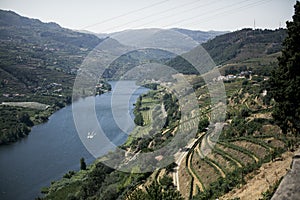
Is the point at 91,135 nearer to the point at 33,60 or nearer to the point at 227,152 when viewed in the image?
the point at 227,152

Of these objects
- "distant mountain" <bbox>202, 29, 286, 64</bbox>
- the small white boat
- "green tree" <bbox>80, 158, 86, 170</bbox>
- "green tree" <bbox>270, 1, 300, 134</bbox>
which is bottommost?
"green tree" <bbox>80, 158, 86, 170</bbox>

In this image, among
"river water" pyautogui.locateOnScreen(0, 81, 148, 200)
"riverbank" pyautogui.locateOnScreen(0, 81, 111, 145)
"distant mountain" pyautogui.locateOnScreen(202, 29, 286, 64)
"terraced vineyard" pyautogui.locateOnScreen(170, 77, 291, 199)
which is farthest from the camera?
"distant mountain" pyautogui.locateOnScreen(202, 29, 286, 64)

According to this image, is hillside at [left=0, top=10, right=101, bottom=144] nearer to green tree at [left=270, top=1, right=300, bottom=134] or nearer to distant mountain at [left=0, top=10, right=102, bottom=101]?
distant mountain at [left=0, top=10, right=102, bottom=101]

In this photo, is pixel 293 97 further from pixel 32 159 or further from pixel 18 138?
pixel 18 138

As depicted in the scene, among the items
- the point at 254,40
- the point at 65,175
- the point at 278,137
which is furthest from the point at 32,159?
the point at 254,40

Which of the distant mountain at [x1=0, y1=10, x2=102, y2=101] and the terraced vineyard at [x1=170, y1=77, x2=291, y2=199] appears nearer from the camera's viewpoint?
the terraced vineyard at [x1=170, y1=77, x2=291, y2=199]

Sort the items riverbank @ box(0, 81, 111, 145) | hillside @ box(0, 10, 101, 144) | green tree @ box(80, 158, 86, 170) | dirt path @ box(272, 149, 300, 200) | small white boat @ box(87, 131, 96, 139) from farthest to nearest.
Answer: hillside @ box(0, 10, 101, 144), riverbank @ box(0, 81, 111, 145), small white boat @ box(87, 131, 96, 139), green tree @ box(80, 158, 86, 170), dirt path @ box(272, 149, 300, 200)

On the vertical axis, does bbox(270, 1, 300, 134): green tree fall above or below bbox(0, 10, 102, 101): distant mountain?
below

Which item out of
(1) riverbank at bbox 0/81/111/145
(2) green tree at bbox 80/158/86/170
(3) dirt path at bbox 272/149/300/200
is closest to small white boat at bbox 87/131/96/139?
(2) green tree at bbox 80/158/86/170
